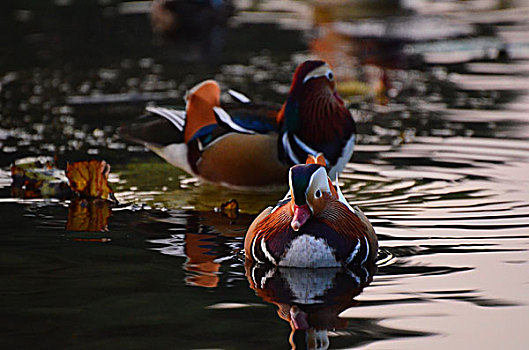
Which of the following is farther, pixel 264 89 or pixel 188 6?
pixel 188 6

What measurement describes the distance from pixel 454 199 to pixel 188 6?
422 inches

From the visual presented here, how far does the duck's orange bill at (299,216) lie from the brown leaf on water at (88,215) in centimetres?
165

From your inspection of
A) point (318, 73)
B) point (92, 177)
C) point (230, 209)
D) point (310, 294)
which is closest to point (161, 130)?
point (92, 177)

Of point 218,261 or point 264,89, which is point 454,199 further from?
point 264,89

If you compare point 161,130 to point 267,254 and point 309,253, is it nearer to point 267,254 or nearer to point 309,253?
point 267,254

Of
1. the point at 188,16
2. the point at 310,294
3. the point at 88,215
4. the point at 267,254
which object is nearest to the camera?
the point at 310,294

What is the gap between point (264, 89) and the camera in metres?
12.1

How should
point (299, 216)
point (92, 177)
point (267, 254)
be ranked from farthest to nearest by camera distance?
point (92, 177) < point (267, 254) < point (299, 216)

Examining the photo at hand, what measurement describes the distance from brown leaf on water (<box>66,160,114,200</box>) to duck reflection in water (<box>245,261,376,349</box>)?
1955 mm

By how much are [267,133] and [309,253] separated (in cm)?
216

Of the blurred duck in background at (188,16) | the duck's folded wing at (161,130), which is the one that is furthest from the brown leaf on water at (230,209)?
the blurred duck in background at (188,16)

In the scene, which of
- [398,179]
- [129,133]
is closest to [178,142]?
[129,133]

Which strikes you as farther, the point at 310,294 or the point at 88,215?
the point at 88,215

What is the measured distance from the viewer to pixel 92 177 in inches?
311
